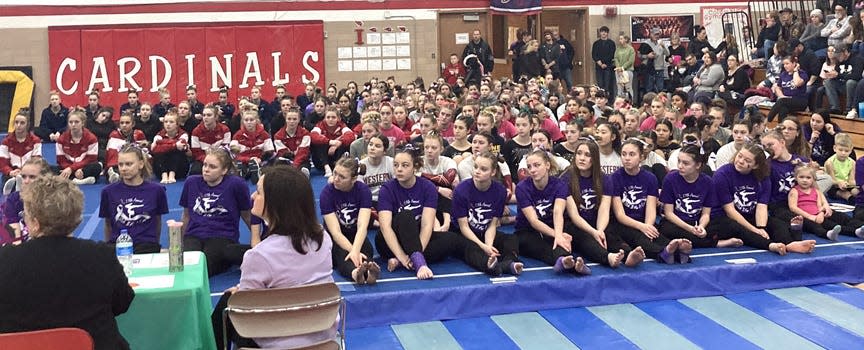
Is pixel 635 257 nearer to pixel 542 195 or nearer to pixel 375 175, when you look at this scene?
pixel 542 195

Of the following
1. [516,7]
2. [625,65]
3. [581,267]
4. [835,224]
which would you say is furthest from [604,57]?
[581,267]

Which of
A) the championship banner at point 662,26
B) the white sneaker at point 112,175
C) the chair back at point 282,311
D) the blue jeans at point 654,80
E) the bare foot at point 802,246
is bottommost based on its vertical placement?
the bare foot at point 802,246

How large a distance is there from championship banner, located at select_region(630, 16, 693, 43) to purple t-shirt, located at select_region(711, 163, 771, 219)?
11982 mm

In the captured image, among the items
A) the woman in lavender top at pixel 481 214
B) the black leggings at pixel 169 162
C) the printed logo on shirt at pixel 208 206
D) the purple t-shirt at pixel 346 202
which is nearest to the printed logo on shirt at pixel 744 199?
the woman in lavender top at pixel 481 214

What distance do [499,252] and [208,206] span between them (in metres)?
2.10

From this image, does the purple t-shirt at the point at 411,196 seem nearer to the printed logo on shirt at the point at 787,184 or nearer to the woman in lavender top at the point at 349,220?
the woman in lavender top at the point at 349,220

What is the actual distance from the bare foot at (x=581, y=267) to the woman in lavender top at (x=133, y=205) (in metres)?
2.81

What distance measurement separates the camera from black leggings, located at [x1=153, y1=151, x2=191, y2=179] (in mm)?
10664

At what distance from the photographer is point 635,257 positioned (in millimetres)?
6051

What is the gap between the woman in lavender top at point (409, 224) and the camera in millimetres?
6113

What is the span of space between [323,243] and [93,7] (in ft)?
47.5

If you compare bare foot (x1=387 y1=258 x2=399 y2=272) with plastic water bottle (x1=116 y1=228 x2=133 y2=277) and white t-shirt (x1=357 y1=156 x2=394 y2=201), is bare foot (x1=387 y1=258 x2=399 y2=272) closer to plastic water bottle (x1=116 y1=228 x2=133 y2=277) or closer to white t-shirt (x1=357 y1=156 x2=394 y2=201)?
white t-shirt (x1=357 y1=156 x2=394 y2=201)

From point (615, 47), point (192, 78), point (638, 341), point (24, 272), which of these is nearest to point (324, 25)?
point (192, 78)

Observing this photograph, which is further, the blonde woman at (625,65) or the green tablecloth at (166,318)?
the blonde woman at (625,65)
